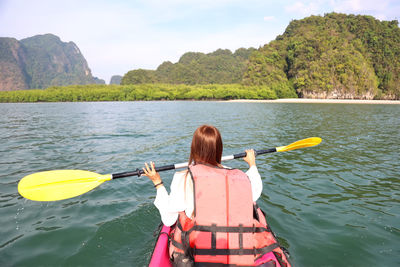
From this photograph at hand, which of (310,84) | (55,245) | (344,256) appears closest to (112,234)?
(55,245)

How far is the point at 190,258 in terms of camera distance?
203 centimetres

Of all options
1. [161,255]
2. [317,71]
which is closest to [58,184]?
[161,255]

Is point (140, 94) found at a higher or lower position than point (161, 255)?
higher

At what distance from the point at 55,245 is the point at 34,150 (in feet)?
22.6

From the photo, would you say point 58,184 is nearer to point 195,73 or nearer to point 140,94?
point 140,94

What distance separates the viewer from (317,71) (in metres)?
68.6

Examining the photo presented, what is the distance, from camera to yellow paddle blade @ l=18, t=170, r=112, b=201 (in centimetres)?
332

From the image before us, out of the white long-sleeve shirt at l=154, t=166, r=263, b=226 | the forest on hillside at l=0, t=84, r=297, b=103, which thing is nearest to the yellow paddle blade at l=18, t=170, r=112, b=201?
the white long-sleeve shirt at l=154, t=166, r=263, b=226

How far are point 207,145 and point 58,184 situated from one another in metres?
2.59

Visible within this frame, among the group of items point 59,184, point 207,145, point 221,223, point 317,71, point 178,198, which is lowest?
point 59,184

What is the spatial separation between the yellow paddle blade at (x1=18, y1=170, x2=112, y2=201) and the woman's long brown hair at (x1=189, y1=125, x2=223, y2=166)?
1.67 metres

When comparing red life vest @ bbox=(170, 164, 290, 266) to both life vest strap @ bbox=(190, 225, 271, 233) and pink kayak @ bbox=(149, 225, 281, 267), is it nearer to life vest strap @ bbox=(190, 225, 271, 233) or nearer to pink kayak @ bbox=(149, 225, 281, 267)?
life vest strap @ bbox=(190, 225, 271, 233)

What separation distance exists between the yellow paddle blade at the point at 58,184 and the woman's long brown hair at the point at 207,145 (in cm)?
167

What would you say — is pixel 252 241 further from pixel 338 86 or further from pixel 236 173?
pixel 338 86
